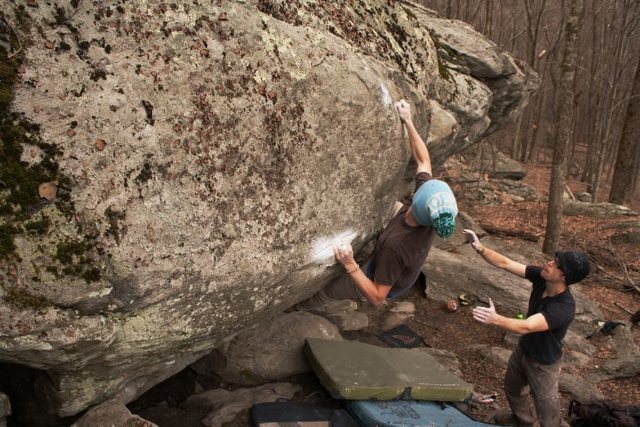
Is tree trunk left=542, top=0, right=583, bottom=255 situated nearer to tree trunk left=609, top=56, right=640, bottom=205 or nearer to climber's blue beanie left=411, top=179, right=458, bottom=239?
tree trunk left=609, top=56, right=640, bottom=205

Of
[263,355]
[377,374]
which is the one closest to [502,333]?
[377,374]

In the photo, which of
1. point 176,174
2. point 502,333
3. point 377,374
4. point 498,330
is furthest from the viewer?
point 498,330

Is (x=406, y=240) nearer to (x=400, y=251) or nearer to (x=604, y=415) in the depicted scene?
(x=400, y=251)

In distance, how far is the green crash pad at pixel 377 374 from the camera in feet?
18.9

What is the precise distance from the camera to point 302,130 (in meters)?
4.63

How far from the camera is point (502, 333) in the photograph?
28.0ft

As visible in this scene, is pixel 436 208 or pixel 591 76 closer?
pixel 436 208

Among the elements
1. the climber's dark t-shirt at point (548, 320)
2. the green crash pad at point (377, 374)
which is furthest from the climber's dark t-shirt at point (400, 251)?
the climber's dark t-shirt at point (548, 320)

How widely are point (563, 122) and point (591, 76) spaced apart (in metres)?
12.7

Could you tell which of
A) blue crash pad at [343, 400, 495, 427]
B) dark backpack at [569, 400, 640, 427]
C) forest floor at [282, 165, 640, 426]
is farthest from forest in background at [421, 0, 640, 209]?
blue crash pad at [343, 400, 495, 427]

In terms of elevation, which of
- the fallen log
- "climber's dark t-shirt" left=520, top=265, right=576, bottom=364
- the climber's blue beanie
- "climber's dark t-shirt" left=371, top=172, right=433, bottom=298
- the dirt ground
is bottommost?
the dirt ground

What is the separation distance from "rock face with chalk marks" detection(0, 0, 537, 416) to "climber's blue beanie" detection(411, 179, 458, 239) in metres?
0.76

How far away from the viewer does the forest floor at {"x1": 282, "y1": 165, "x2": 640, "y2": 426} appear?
7441 millimetres

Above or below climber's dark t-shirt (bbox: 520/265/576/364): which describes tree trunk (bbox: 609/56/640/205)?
above
